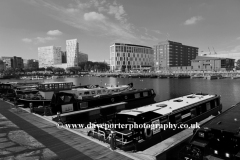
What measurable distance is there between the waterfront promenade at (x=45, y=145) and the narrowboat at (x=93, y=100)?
20.4 feet

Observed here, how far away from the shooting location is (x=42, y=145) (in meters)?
10.6

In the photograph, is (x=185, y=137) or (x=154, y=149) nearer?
(x=154, y=149)

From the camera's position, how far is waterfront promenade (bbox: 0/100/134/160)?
9188 millimetres

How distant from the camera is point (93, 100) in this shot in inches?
965

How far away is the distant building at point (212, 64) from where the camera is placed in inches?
5915

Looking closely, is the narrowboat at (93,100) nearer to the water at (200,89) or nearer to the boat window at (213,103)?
the water at (200,89)

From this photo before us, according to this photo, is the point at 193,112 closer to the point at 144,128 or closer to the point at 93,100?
the point at 144,128

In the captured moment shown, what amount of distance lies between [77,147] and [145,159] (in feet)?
14.7

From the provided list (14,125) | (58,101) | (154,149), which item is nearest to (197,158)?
(154,149)

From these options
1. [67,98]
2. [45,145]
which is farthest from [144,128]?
[67,98]

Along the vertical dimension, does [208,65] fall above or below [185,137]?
above

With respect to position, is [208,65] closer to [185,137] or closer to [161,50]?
[161,50]

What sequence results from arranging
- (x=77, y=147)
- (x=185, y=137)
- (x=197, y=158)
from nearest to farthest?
(x=197, y=158) < (x=77, y=147) < (x=185, y=137)

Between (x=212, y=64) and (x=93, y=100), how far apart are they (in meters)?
162
